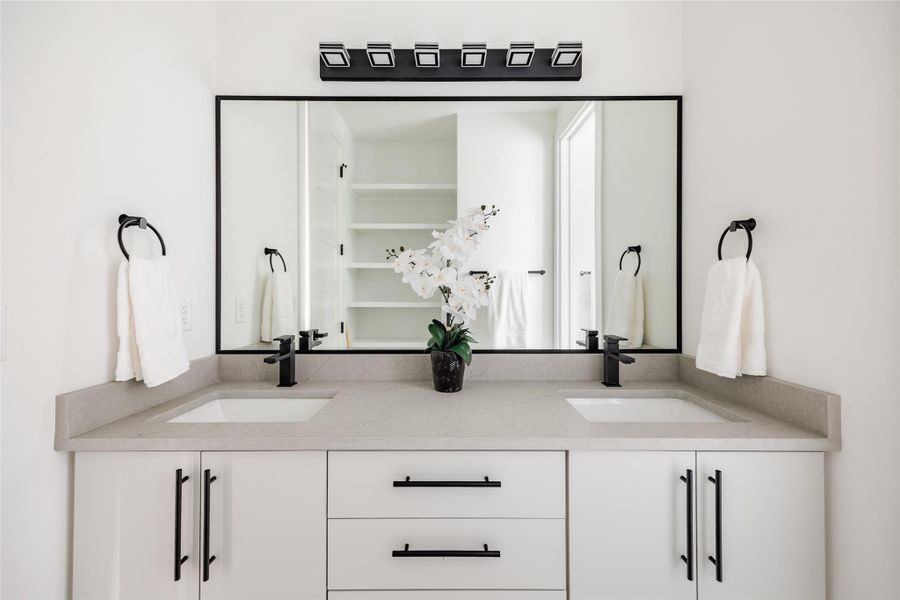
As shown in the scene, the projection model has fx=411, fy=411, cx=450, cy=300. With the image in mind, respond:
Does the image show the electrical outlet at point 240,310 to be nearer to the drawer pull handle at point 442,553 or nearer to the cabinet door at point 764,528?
the drawer pull handle at point 442,553

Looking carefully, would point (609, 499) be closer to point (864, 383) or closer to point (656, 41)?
point (864, 383)

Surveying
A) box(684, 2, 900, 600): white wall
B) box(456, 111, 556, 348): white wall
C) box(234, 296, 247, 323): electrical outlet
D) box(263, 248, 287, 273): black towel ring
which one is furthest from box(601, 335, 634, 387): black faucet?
box(234, 296, 247, 323): electrical outlet

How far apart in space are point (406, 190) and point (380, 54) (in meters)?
0.51

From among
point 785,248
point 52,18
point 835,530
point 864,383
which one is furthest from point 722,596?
point 52,18

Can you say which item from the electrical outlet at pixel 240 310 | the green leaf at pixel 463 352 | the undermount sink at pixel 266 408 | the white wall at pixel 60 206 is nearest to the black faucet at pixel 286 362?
the undermount sink at pixel 266 408

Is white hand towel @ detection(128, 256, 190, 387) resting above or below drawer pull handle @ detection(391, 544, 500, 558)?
above

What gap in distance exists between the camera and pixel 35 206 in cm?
93

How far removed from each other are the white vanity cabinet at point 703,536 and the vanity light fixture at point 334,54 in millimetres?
1573

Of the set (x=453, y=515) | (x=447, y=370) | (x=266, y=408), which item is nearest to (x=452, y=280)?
(x=447, y=370)

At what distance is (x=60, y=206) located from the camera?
98 centimetres

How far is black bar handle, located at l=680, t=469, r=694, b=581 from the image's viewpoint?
1.01 metres

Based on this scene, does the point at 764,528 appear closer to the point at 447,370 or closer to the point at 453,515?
the point at 453,515

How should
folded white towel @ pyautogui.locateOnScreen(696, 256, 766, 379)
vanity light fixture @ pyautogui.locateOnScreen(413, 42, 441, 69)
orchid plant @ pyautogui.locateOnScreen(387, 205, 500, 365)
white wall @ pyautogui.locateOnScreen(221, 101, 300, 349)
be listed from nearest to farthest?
folded white towel @ pyautogui.locateOnScreen(696, 256, 766, 379), orchid plant @ pyautogui.locateOnScreen(387, 205, 500, 365), vanity light fixture @ pyautogui.locateOnScreen(413, 42, 441, 69), white wall @ pyautogui.locateOnScreen(221, 101, 300, 349)

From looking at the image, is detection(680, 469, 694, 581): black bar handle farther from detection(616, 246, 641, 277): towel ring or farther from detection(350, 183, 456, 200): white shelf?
detection(350, 183, 456, 200): white shelf
